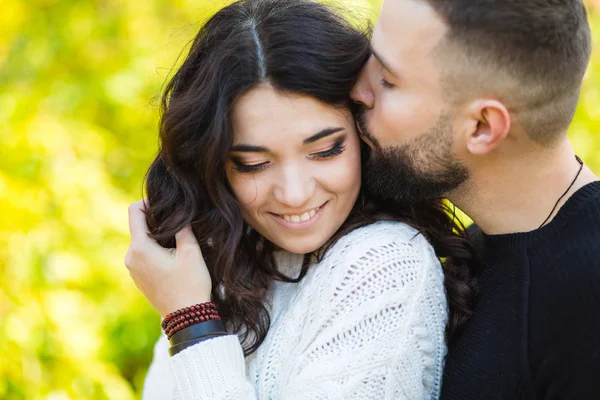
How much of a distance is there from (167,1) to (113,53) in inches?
16.7

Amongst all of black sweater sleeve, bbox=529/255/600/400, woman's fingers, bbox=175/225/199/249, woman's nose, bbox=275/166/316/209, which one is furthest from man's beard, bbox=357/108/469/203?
woman's fingers, bbox=175/225/199/249

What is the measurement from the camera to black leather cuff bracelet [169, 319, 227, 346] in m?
2.25

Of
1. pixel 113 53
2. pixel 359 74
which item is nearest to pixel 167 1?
pixel 113 53

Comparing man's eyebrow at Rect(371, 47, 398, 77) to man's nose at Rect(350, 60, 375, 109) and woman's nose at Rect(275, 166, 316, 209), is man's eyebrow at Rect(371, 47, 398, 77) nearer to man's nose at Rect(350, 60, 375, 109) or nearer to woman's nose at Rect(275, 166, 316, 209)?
man's nose at Rect(350, 60, 375, 109)

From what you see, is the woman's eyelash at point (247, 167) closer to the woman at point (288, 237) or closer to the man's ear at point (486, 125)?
the woman at point (288, 237)

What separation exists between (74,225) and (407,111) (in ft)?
5.37

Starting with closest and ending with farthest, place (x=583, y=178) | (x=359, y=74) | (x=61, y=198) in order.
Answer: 1. (x=583, y=178)
2. (x=359, y=74)
3. (x=61, y=198)

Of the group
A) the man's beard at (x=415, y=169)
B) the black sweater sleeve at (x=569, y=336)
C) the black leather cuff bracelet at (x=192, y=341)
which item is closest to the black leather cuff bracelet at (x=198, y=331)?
the black leather cuff bracelet at (x=192, y=341)

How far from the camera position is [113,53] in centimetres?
442

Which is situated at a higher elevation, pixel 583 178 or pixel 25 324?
pixel 583 178

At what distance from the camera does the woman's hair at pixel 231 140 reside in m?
2.21

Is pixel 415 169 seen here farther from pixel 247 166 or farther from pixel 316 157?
pixel 247 166

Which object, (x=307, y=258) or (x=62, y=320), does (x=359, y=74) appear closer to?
(x=307, y=258)

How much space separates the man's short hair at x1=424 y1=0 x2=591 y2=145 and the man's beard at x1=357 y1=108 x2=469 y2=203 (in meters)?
0.17
